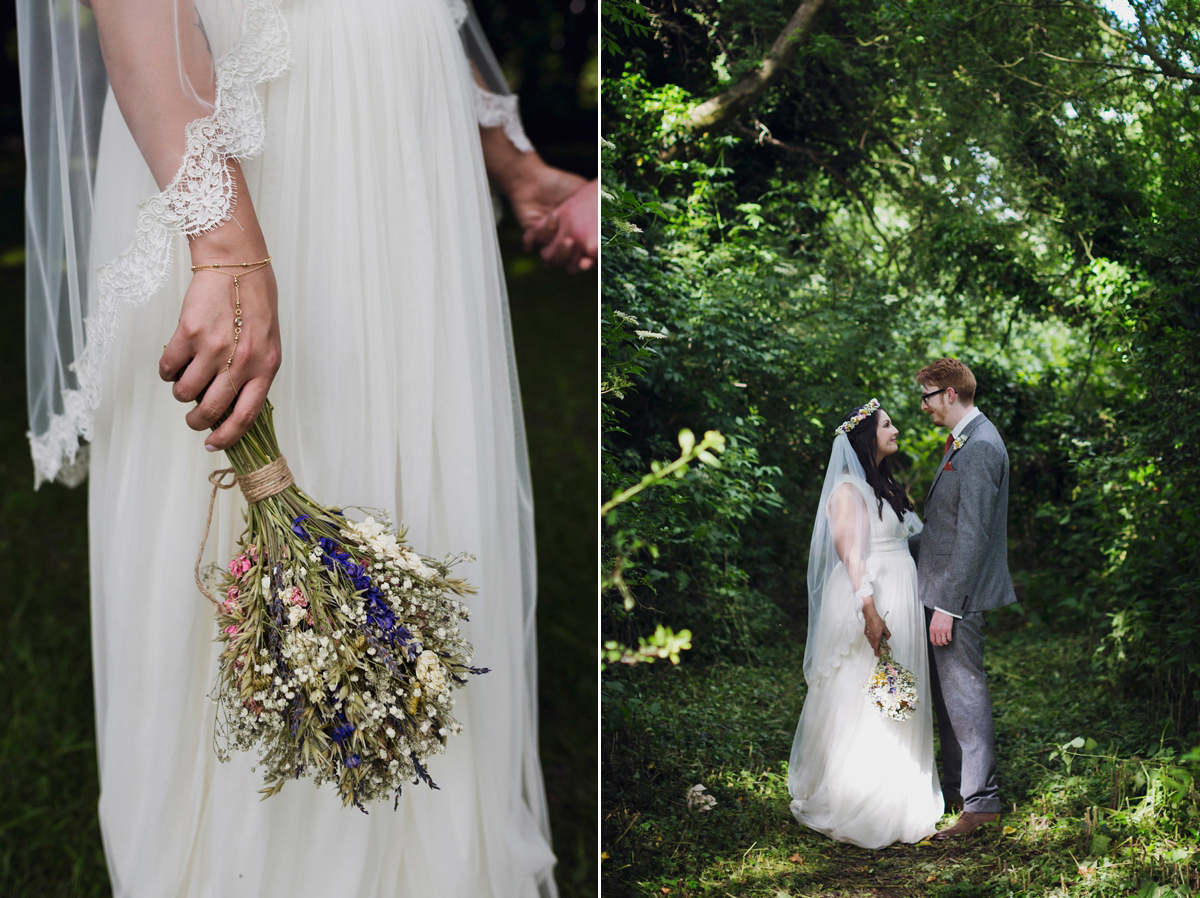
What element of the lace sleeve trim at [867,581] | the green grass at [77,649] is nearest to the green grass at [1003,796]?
the lace sleeve trim at [867,581]

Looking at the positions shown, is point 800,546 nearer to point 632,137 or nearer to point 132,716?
point 632,137

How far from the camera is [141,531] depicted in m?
1.23

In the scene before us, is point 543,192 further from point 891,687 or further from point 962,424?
point 891,687

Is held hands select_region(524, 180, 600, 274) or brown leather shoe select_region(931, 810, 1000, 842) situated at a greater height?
held hands select_region(524, 180, 600, 274)

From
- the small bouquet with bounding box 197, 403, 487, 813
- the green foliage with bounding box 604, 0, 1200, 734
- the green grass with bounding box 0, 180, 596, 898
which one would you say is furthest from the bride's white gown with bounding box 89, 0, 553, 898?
the green grass with bounding box 0, 180, 596, 898

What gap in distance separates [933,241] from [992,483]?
0.36 metres

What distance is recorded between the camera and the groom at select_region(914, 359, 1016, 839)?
4.38 feet

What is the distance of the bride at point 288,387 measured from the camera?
4.00ft

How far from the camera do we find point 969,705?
53.0 inches

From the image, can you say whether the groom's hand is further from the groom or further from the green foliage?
the green foliage

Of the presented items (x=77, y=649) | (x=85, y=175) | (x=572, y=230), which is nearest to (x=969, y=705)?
(x=572, y=230)

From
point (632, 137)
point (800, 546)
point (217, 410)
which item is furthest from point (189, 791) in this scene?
point (632, 137)

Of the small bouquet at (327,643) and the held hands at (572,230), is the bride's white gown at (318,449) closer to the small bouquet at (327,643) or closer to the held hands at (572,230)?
the small bouquet at (327,643)

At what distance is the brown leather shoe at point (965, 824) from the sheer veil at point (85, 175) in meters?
1.28
